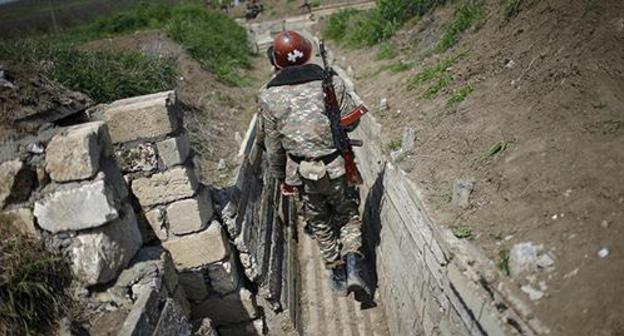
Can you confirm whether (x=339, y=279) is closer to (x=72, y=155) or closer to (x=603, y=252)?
(x=603, y=252)

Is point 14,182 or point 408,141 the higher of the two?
point 14,182

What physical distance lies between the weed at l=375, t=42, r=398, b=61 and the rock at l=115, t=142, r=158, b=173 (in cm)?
715

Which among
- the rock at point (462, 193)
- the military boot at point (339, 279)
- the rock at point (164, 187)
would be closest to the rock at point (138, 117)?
the rock at point (164, 187)

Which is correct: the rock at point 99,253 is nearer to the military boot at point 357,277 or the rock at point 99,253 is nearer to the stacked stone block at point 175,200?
the stacked stone block at point 175,200

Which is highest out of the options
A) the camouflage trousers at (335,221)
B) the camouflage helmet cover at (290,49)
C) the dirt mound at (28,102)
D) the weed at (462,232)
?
the dirt mound at (28,102)

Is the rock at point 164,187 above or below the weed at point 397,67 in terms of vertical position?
above

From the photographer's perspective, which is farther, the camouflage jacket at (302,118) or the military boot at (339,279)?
the military boot at (339,279)

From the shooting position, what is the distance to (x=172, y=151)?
10.3 feet

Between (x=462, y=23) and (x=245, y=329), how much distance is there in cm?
619

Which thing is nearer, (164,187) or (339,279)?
(164,187)

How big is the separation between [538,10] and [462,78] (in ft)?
4.10

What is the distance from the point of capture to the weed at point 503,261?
98.8 inches

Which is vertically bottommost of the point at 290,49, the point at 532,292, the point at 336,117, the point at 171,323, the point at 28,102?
the point at 171,323

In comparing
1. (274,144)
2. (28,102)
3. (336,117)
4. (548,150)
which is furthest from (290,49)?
(548,150)
